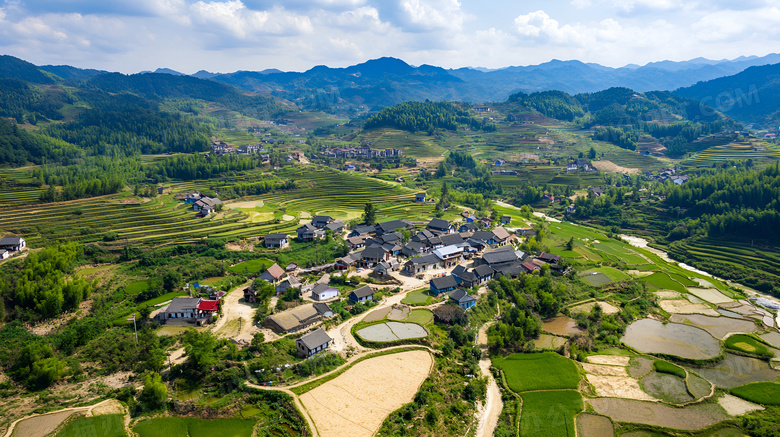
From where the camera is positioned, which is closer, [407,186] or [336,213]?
[336,213]

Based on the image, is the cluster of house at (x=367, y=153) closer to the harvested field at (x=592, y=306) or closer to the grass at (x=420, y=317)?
the harvested field at (x=592, y=306)

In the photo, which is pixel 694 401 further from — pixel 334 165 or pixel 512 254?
pixel 334 165

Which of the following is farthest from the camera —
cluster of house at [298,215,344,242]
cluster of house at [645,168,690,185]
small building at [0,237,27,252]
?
cluster of house at [645,168,690,185]

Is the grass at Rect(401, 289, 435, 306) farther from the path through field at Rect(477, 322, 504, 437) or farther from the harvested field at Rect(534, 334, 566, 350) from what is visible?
the harvested field at Rect(534, 334, 566, 350)

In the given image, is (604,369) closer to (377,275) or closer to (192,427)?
(377,275)

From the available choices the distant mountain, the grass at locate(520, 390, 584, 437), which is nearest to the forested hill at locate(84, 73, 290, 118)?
the grass at locate(520, 390, 584, 437)

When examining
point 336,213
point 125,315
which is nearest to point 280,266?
point 125,315
